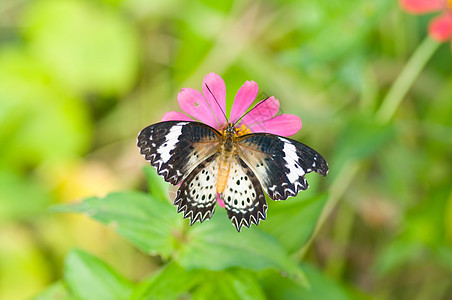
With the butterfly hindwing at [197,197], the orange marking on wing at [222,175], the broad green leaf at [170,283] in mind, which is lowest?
the broad green leaf at [170,283]

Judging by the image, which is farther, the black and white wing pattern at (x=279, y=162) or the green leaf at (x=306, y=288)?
the green leaf at (x=306, y=288)

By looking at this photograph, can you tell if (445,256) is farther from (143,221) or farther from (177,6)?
(177,6)

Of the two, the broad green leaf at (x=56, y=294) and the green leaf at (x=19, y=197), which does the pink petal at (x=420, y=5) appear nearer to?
the broad green leaf at (x=56, y=294)

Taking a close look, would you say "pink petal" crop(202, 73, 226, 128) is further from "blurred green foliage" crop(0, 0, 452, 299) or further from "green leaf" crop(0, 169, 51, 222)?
"green leaf" crop(0, 169, 51, 222)

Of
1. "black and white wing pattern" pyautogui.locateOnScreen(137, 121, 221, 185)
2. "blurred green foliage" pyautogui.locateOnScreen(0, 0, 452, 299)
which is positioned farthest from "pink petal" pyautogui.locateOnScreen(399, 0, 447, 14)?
"black and white wing pattern" pyautogui.locateOnScreen(137, 121, 221, 185)

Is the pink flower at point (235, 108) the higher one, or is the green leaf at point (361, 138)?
the pink flower at point (235, 108)

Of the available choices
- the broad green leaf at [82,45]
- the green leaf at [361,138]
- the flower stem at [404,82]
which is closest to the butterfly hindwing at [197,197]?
the green leaf at [361,138]

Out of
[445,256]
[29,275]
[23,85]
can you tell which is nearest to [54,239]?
[29,275]

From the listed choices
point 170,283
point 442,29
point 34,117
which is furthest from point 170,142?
point 34,117
